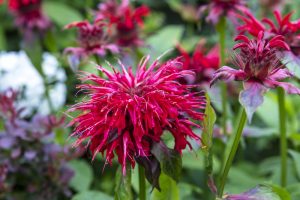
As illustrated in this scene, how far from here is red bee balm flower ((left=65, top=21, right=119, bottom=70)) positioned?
982mm

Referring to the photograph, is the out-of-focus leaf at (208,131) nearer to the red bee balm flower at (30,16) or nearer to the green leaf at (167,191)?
the green leaf at (167,191)

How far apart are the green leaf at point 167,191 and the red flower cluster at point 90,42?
0.99 ft

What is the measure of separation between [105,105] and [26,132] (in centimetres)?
44

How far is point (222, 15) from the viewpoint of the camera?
1109 mm

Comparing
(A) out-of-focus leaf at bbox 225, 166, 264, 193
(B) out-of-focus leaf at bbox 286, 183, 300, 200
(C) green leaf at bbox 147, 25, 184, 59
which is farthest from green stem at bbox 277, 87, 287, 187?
(C) green leaf at bbox 147, 25, 184, 59

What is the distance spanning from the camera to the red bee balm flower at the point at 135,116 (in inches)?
25.9

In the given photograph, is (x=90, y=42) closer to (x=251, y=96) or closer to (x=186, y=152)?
(x=186, y=152)

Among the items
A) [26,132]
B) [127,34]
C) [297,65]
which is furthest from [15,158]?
[297,65]

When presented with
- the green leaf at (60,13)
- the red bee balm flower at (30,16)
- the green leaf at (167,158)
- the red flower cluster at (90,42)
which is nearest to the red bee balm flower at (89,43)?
the red flower cluster at (90,42)

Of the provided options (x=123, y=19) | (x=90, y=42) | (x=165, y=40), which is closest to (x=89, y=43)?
(x=90, y=42)

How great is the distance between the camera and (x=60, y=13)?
1.75 m

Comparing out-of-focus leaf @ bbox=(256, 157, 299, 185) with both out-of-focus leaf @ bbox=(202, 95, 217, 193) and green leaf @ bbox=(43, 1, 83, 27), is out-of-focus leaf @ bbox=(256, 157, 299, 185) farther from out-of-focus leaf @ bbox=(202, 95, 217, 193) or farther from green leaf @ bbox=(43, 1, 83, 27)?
green leaf @ bbox=(43, 1, 83, 27)

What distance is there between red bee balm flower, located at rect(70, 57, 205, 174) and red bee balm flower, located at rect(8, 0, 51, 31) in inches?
29.5

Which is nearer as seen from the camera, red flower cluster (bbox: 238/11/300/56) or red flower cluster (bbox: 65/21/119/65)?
red flower cluster (bbox: 238/11/300/56)
